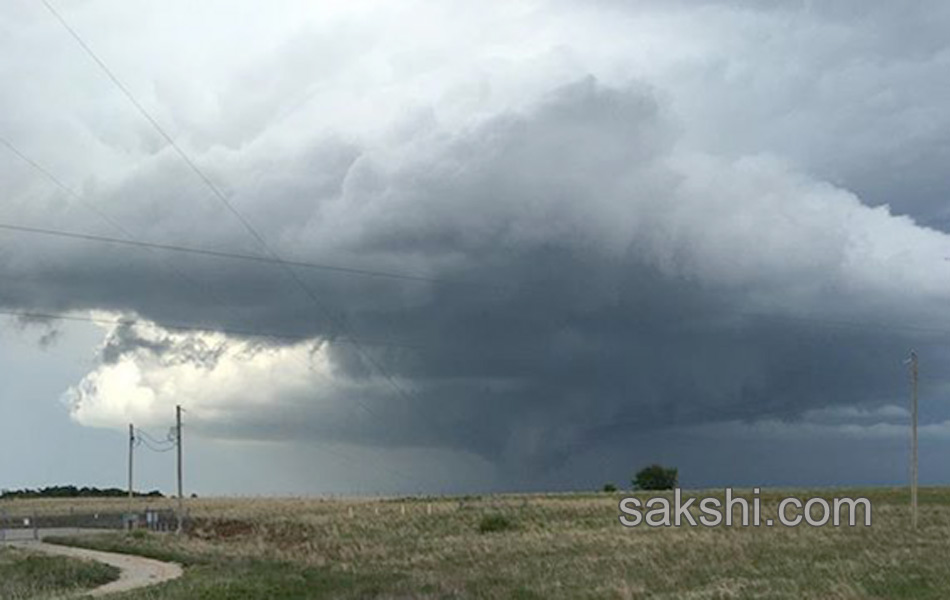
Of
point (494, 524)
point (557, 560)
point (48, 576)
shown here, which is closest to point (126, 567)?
point (48, 576)

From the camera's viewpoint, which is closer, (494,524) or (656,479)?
(494,524)

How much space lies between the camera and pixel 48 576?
41906mm

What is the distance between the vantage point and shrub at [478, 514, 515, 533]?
2566 inches

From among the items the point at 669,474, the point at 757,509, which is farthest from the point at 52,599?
the point at 669,474

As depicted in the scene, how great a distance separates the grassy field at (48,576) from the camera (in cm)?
3725

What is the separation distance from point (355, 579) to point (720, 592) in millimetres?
12576

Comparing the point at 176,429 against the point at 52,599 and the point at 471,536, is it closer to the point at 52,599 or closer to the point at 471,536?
the point at 471,536

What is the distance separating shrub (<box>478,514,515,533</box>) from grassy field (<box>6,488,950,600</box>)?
116 mm

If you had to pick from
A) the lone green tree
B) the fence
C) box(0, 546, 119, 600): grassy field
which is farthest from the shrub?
the lone green tree

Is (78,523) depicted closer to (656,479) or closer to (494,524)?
(494,524)

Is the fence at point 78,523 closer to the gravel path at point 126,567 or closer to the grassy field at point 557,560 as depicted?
the grassy field at point 557,560

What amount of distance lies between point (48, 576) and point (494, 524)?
2882 centimetres

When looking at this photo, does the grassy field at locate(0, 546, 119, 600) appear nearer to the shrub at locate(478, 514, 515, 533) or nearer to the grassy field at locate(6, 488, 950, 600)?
the grassy field at locate(6, 488, 950, 600)

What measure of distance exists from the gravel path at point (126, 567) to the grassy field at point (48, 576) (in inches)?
27.3
